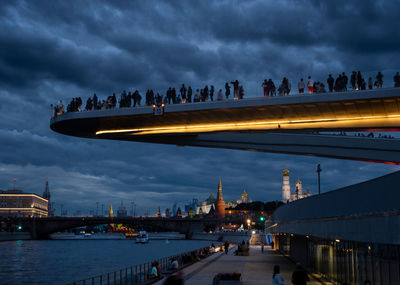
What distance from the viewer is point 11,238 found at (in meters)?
112

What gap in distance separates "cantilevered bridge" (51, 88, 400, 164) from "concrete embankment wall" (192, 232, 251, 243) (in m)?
45.0

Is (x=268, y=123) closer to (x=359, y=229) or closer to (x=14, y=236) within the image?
(x=359, y=229)

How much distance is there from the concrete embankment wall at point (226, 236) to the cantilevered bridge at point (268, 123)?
45.0 metres

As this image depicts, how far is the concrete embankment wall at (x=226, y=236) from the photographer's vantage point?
102000 millimetres

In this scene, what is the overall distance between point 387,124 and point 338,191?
28.9 metres

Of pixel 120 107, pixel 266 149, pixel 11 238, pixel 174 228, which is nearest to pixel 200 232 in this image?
pixel 174 228

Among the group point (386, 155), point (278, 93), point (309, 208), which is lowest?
point (309, 208)

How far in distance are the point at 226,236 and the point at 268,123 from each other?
72.6 metres

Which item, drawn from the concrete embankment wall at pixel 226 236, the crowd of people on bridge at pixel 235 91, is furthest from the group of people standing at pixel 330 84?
the concrete embankment wall at pixel 226 236

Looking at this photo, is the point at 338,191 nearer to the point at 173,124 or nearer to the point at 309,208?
the point at 309,208

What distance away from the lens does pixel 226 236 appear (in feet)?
372

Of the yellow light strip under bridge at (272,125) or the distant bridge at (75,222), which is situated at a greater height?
the yellow light strip under bridge at (272,125)

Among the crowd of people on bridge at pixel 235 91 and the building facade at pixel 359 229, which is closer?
the building facade at pixel 359 229

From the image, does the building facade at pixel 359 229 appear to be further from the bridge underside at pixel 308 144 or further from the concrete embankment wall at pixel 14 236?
the concrete embankment wall at pixel 14 236
